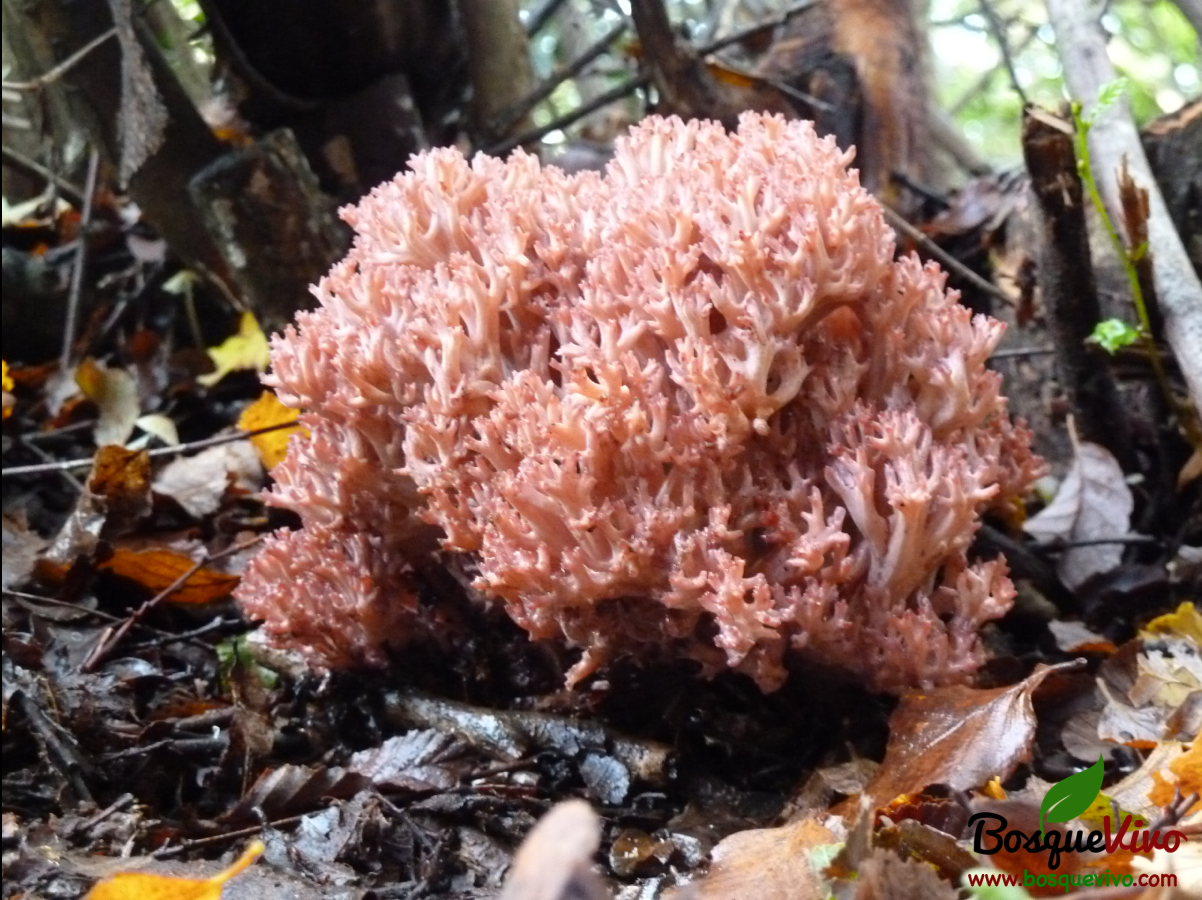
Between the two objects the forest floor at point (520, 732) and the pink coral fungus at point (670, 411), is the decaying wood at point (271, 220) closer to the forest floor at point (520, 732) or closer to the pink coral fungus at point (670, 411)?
the forest floor at point (520, 732)

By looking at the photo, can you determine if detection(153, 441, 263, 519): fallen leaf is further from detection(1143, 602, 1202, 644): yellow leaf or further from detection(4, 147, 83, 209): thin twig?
detection(1143, 602, 1202, 644): yellow leaf

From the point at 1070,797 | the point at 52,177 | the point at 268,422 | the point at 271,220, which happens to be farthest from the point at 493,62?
the point at 1070,797

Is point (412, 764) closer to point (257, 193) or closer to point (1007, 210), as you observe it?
point (257, 193)

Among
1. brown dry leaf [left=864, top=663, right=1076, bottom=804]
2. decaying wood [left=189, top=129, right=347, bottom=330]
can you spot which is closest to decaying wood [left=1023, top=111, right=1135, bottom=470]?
brown dry leaf [left=864, top=663, right=1076, bottom=804]

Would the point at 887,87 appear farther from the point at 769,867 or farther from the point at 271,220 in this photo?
the point at 769,867

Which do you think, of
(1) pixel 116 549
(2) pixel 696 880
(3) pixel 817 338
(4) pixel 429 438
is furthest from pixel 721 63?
(2) pixel 696 880

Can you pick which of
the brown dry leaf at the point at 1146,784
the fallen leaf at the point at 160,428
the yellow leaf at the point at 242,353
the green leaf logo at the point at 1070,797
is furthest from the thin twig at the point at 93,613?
the brown dry leaf at the point at 1146,784

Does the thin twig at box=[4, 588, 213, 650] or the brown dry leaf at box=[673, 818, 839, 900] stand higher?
the thin twig at box=[4, 588, 213, 650]
